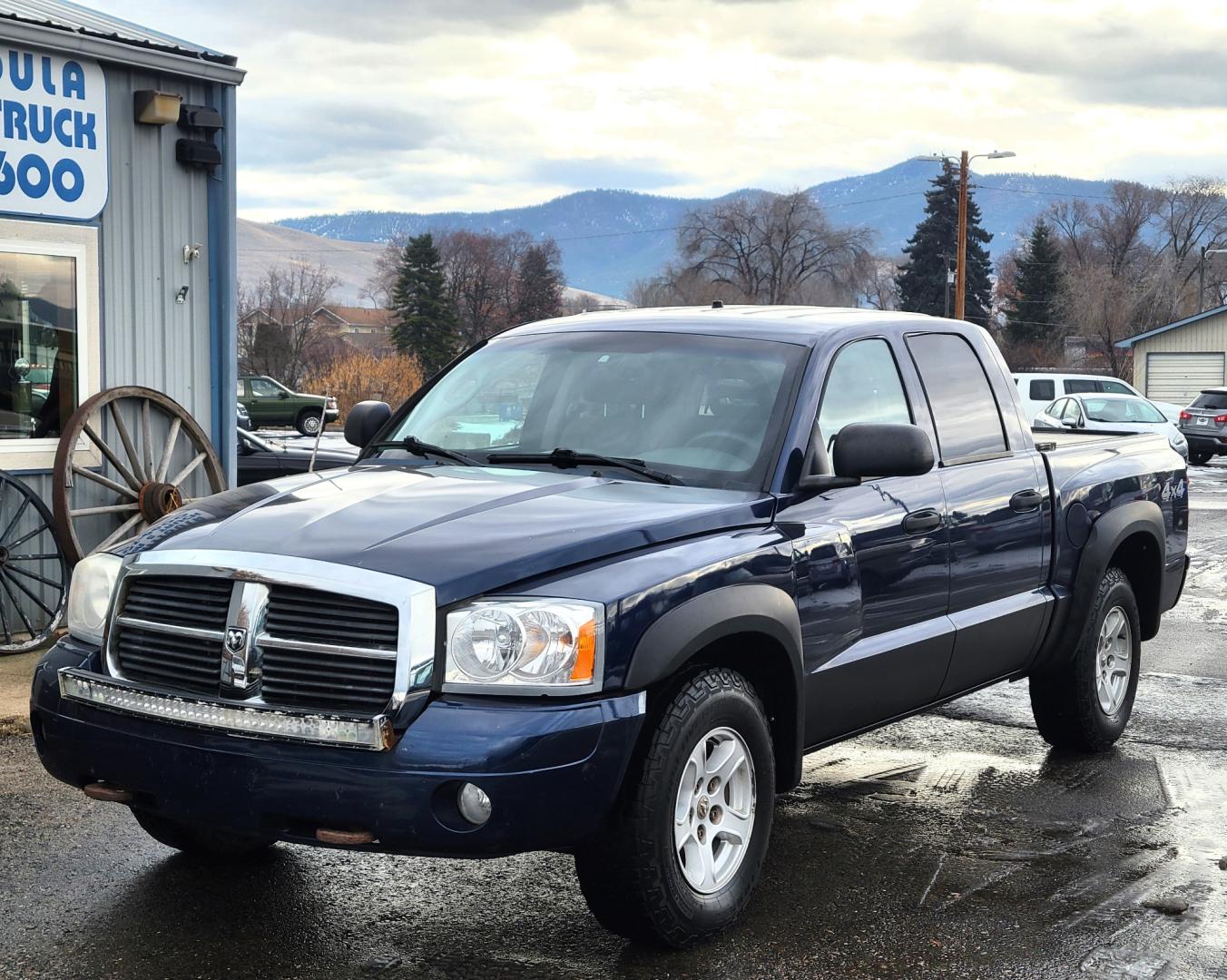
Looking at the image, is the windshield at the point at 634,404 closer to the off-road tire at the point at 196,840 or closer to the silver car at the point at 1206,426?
the off-road tire at the point at 196,840

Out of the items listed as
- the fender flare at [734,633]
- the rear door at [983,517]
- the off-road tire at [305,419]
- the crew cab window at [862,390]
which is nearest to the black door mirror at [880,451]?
the crew cab window at [862,390]

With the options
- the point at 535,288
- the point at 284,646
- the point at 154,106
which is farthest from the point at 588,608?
the point at 535,288

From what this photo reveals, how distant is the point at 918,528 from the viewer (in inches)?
199

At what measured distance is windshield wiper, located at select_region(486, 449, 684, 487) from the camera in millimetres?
4609

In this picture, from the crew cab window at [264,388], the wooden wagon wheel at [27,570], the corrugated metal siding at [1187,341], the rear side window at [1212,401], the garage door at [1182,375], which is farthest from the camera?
the corrugated metal siding at [1187,341]

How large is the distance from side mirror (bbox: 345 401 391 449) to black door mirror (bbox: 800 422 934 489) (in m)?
1.90

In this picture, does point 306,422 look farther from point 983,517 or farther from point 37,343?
point 983,517

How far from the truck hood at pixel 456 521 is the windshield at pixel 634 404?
231mm

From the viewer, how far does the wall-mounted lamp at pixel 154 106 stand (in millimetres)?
9211

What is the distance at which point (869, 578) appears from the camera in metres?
4.81

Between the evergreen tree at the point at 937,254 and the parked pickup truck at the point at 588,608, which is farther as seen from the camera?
the evergreen tree at the point at 937,254

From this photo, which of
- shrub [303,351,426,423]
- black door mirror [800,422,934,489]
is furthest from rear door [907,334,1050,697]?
shrub [303,351,426,423]

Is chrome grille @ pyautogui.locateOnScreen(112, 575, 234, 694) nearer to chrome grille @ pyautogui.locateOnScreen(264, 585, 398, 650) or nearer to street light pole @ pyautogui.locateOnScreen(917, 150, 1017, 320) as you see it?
chrome grille @ pyautogui.locateOnScreen(264, 585, 398, 650)

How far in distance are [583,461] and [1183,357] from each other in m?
51.9
